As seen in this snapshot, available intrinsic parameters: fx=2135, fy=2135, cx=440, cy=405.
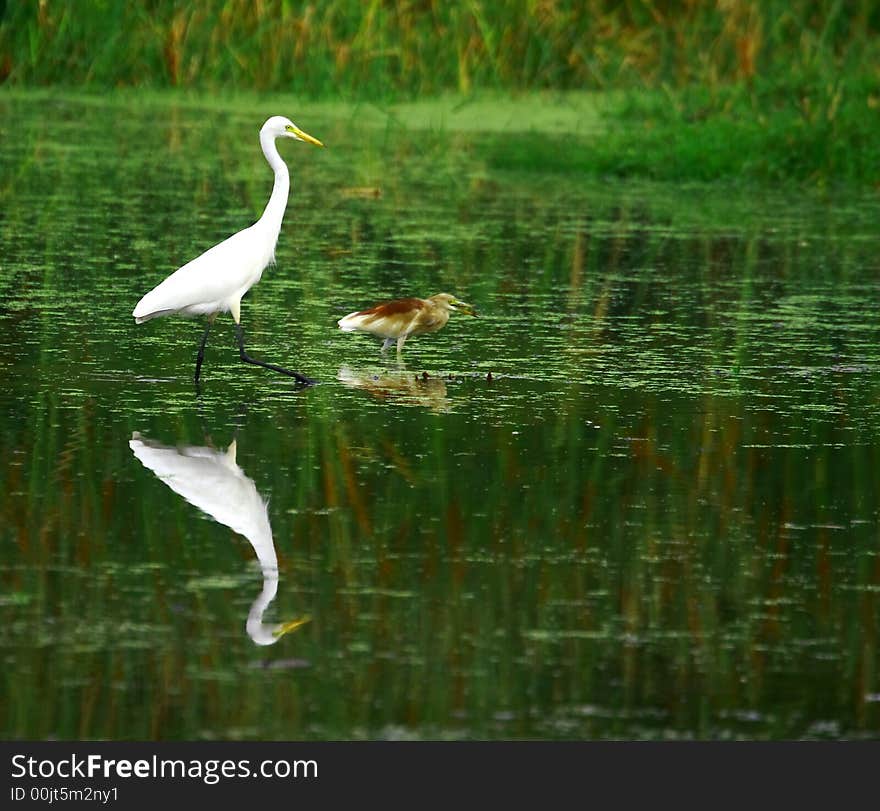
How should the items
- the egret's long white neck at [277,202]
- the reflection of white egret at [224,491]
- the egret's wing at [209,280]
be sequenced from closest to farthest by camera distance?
the reflection of white egret at [224,491] < the egret's wing at [209,280] < the egret's long white neck at [277,202]

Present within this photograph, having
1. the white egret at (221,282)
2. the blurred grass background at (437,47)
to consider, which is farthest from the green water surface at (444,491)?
the blurred grass background at (437,47)

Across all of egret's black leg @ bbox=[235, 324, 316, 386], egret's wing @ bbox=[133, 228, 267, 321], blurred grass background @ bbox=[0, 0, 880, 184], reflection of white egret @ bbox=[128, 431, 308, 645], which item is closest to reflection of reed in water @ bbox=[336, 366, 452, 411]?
egret's black leg @ bbox=[235, 324, 316, 386]

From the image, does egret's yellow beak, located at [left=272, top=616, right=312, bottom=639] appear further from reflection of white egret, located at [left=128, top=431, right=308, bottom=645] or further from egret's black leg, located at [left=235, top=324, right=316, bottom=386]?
egret's black leg, located at [left=235, top=324, right=316, bottom=386]

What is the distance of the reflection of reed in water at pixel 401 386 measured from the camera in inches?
303

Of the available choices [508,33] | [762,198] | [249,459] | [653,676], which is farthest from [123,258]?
[508,33]

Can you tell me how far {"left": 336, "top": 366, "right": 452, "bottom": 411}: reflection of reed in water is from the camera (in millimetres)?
7688

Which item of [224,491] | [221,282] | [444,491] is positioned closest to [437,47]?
[221,282]

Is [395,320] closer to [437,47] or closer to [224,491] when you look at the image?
[224,491]

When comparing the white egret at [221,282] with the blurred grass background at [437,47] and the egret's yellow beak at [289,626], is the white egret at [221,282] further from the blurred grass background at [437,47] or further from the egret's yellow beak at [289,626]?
the blurred grass background at [437,47]

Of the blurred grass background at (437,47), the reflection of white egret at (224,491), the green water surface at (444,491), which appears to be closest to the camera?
the green water surface at (444,491)

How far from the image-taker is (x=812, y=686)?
4.60 meters

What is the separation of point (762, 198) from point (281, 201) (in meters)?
7.28

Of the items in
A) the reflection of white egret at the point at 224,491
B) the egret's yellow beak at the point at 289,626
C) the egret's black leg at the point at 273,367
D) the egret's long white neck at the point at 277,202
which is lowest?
the egret's black leg at the point at 273,367

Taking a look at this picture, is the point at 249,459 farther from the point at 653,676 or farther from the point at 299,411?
the point at 653,676
